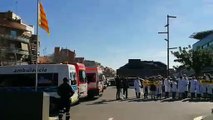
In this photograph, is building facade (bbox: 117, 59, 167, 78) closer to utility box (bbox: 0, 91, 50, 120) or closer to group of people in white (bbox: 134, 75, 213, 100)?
group of people in white (bbox: 134, 75, 213, 100)

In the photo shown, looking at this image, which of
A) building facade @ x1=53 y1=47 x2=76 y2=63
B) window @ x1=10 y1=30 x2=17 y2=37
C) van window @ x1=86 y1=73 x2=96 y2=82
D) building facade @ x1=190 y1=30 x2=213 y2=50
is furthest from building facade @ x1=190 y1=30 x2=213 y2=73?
van window @ x1=86 y1=73 x2=96 y2=82

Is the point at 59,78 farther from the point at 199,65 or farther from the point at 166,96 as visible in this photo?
the point at 199,65

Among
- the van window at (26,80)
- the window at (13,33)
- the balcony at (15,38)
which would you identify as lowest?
the van window at (26,80)

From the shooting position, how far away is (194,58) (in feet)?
253

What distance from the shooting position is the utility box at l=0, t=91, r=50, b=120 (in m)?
15.1

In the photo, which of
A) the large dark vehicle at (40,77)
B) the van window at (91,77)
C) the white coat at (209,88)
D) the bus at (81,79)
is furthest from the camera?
the van window at (91,77)

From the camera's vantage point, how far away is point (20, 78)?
2441 cm

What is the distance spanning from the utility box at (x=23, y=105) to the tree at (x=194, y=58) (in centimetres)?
6265

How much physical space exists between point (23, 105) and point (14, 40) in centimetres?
8042

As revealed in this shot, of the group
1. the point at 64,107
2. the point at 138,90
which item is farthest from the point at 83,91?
the point at 64,107

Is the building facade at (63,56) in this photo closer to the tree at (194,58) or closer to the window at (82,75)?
the tree at (194,58)

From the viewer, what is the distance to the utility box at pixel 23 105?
15141mm

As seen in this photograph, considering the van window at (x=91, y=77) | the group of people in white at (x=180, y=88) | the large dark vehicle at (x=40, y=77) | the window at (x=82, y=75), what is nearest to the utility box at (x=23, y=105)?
the large dark vehicle at (x=40, y=77)

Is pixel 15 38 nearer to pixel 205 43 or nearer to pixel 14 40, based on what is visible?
pixel 14 40
